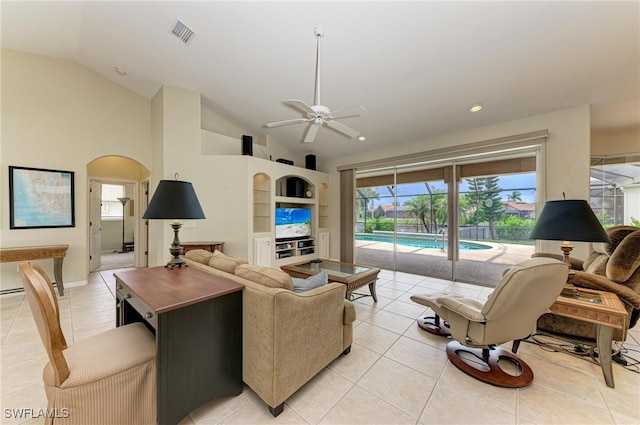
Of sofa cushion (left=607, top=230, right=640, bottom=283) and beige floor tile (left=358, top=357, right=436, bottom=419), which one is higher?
sofa cushion (left=607, top=230, right=640, bottom=283)

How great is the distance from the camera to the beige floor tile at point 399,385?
1.66 metres

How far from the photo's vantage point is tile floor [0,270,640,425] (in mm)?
1549

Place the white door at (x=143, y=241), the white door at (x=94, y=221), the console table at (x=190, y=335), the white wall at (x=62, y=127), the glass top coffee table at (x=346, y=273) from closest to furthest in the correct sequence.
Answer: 1. the console table at (x=190, y=335)
2. the glass top coffee table at (x=346, y=273)
3. the white wall at (x=62, y=127)
4. the white door at (x=94, y=221)
5. the white door at (x=143, y=241)

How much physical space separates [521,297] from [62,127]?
6.48 metres

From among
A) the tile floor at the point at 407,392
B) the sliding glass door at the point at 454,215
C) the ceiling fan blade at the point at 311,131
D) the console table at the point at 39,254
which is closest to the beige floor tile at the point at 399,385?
the tile floor at the point at 407,392

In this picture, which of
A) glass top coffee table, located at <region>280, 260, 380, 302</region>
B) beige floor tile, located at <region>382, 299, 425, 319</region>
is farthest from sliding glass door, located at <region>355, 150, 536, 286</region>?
glass top coffee table, located at <region>280, 260, 380, 302</region>

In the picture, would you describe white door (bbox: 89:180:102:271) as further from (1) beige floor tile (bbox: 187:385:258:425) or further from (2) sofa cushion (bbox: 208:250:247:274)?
(1) beige floor tile (bbox: 187:385:258:425)

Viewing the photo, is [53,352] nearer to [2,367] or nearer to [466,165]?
[2,367]

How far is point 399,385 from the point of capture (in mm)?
1839

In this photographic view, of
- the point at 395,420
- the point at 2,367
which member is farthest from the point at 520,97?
Result: the point at 2,367

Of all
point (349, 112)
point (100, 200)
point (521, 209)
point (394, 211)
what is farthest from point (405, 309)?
point (100, 200)

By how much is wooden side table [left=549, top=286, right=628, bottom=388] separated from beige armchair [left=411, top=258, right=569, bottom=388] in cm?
31

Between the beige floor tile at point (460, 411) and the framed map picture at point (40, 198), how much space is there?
5.71 metres

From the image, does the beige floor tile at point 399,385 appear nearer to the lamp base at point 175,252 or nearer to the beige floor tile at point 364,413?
the beige floor tile at point 364,413
